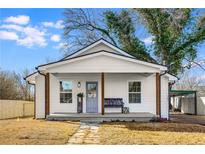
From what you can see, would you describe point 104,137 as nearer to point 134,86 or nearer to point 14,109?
point 134,86

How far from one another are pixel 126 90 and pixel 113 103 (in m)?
0.91

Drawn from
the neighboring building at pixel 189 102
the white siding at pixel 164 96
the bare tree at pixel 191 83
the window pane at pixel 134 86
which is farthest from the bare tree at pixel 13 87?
the bare tree at pixel 191 83

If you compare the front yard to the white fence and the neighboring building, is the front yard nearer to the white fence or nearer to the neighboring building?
the white fence

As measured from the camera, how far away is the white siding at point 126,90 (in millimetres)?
18422

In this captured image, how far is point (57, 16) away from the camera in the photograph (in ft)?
96.8

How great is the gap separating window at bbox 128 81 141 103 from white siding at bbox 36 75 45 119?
4.20 meters

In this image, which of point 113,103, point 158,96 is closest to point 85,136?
point 158,96

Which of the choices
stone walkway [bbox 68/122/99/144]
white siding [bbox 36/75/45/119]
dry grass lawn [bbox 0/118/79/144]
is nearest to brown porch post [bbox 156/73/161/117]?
stone walkway [bbox 68/122/99/144]

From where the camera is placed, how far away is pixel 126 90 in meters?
18.5
